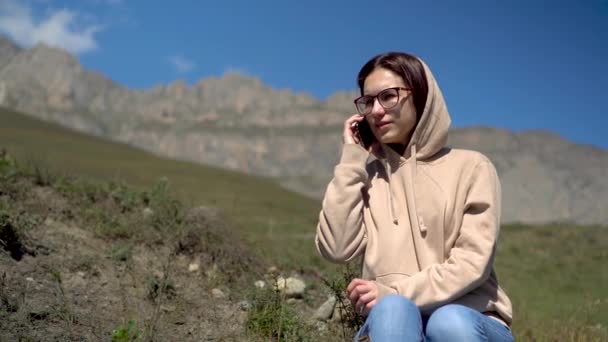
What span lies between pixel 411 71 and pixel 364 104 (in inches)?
10.6

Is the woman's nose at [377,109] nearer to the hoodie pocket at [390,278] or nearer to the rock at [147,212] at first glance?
the hoodie pocket at [390,278]

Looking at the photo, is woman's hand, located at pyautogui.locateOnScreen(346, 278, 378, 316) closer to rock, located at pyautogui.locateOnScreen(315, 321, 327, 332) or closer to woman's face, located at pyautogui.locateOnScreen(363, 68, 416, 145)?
woman's face, located at pyautogui.locateOnScreen(363, 68, 416, 145)

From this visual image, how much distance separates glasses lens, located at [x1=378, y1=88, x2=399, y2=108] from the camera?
236 cm

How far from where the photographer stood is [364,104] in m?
2.48

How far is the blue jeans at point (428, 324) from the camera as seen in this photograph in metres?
1.93

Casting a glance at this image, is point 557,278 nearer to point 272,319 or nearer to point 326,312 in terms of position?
point 326,312

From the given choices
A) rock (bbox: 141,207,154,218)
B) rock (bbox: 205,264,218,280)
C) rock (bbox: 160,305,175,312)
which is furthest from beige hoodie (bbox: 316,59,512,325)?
rock (bbox: 141,207,154,218)

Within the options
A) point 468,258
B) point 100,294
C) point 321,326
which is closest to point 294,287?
point 321,326

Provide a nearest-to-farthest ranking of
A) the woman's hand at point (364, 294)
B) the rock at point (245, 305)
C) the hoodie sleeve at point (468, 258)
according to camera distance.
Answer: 1. the hoodie sleeve at point (468, 258)
2. the woman's hand at point (364, 294)
3. the rock at point (245, 305)

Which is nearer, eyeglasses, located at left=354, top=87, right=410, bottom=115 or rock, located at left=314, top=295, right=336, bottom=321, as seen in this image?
eyeglasses, located at left=354, top=87, right=410, bottom=115

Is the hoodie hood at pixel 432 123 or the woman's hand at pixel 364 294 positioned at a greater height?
the hoodie hood at pixel 432 123

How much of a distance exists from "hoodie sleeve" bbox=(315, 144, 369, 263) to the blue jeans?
38 cm

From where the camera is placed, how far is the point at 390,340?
1.92 meters

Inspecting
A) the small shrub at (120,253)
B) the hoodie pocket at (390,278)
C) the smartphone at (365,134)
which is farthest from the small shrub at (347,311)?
the small shrub at (120,253)
